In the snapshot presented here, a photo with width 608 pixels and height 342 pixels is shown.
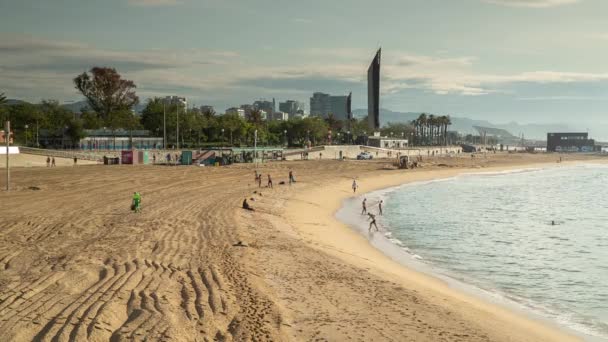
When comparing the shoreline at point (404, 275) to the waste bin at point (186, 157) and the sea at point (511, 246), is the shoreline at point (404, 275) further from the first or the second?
the waste bin at point (186, 157)

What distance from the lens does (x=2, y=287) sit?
13.6m

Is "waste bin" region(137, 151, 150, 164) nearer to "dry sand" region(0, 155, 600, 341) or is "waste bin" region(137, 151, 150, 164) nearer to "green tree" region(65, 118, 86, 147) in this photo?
"green tree" region(65, 118, 86, 147)

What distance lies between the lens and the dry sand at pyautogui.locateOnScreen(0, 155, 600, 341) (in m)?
11.6

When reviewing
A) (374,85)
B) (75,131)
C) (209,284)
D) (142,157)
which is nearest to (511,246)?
(209,284)

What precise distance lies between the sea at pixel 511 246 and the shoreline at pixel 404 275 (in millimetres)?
548

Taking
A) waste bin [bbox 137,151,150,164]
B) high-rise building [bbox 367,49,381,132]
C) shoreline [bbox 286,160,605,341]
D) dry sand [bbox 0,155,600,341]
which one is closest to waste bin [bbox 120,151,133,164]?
waste bin [bbox 137,151,150,164]

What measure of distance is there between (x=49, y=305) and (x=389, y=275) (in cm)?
1116

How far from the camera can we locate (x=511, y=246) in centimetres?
2838

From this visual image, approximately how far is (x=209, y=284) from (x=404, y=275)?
26.7 ft

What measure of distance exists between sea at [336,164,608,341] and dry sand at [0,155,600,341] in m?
1.79

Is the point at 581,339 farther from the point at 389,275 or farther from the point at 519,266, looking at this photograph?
the point at 519,266

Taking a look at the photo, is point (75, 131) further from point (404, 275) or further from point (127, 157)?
point (404, 275)

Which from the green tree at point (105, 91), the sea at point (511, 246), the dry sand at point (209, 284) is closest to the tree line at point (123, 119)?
the green tree at point (105, 91)

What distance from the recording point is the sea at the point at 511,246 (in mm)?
18156
